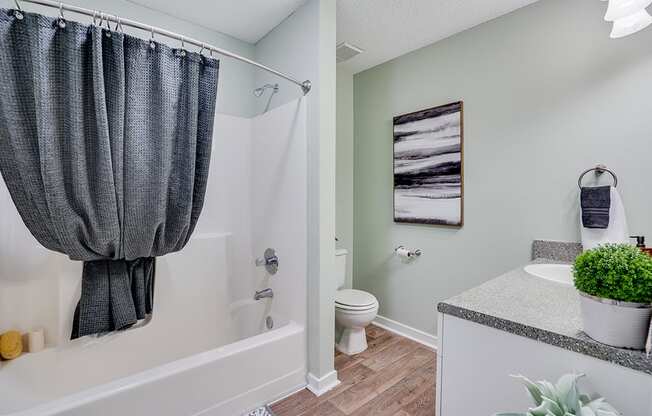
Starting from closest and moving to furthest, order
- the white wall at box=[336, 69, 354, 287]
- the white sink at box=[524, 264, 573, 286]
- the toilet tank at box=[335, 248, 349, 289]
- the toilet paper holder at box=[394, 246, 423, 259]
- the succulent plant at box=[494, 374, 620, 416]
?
the succulent plant at box=[494, 374, 620, 416]
the white sink at box=[524, 264, 573, 286]
the toilet paper holder at box=[394, 246, 423, 259]
the toilet tank at box=[335, 248, 349, 289]
the white wall at box=[336, 69, 354, 287]

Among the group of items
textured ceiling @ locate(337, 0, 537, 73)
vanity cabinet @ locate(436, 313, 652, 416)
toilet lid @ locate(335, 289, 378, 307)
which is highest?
textured ceiling @ locate(337, 0, 537, 73)

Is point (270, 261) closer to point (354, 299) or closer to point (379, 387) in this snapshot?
point (354, 299)

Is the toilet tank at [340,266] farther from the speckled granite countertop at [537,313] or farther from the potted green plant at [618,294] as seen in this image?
the potted green plant at [618,294]

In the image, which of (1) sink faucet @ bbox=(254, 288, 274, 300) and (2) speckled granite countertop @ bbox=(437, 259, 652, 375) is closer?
(2) speckled granite countertop @ bbox=(437, 259, 652, 375)

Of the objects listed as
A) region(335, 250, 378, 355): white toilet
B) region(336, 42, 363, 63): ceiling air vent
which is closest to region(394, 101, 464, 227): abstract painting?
region(336, 42, 363, 63): ceiling air vent

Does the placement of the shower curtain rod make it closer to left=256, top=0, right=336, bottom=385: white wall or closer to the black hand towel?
left=256, top=0, right=336, bottom=385: white wall

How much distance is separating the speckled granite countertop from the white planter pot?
0.06 feet

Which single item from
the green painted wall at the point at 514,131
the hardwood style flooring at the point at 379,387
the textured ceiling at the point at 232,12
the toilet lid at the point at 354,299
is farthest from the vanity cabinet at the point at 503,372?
the textured ceiling at the point at 232,12

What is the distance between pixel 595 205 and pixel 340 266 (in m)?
1.72

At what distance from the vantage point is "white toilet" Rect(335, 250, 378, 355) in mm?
2135

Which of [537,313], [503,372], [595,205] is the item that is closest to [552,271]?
[595,205]

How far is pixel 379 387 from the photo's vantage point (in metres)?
1.84

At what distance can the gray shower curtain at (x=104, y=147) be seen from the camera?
1.12 m

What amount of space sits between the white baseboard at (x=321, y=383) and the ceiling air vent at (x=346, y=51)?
92.6 inches
